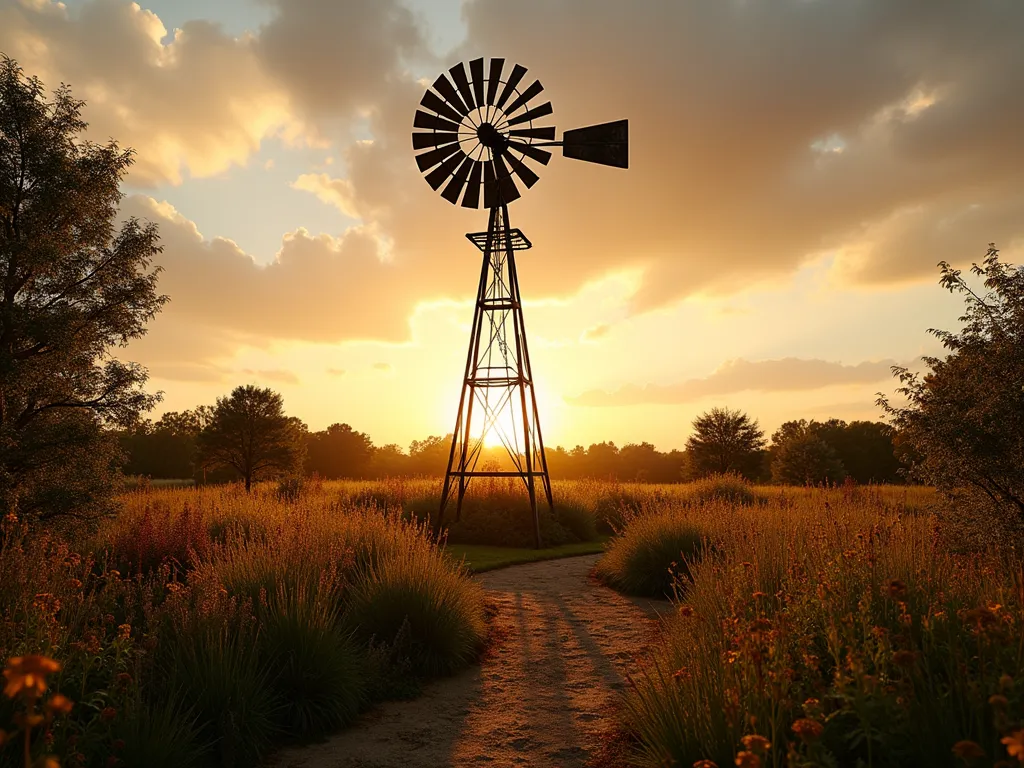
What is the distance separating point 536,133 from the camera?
629 inches

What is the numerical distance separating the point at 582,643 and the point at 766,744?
624cm

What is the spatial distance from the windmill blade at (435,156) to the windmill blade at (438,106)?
0.69 m

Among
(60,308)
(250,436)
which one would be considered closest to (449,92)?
(60,308)

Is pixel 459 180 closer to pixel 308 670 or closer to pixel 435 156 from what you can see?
pixel 435 156

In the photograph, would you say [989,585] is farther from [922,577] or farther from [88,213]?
[88,213]

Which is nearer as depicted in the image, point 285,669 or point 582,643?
point 285,669

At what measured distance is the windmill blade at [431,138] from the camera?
54.0 ft

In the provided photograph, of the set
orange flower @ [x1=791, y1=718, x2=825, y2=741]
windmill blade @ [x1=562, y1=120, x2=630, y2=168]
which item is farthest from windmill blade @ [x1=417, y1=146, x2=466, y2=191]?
orange flower @ [x1=791, y1=718, x2=825, y2=741]

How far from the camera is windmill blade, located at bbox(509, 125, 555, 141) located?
15.8 metres

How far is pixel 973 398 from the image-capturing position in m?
8.33

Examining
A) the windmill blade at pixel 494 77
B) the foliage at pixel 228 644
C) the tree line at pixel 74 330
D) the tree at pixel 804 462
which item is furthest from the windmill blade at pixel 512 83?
the tree at pixel 804 462

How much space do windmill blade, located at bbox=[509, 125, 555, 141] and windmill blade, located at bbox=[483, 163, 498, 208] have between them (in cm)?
100

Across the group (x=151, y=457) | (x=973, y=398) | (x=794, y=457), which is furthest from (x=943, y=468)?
(x=151, y=457)

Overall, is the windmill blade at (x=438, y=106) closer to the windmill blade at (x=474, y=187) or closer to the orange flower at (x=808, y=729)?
the windmill blade at (x=474, y=187)
